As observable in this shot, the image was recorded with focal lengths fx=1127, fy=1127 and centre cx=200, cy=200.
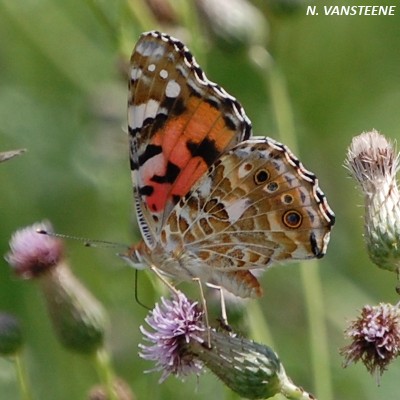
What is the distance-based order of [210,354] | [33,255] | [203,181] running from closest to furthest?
1. [210,354]
2. [203,181]
3. [33,255]

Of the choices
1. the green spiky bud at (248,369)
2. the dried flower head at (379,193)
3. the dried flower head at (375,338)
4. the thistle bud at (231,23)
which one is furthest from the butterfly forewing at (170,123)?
the thistle bud at (231,23)

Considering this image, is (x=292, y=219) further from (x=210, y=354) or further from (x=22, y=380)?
(x=22, y=380)

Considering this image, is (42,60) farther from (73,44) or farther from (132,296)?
(132,296)

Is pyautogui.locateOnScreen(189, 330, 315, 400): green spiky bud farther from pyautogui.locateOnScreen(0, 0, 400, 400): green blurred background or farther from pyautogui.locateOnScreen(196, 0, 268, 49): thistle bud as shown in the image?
pyautogui.locateOnScreen(196, 0, 268, 49): thistle bud

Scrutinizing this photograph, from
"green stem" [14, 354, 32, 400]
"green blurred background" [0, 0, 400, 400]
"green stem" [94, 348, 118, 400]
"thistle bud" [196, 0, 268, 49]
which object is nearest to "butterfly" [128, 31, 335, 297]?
"green stem" [94, 348, 118, 400]

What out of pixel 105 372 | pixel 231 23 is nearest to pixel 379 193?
pixel 105 372

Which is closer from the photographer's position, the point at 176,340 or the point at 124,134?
the point at 176,340

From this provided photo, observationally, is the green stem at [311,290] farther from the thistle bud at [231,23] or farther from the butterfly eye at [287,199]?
the butterfly eye at [287,199]
